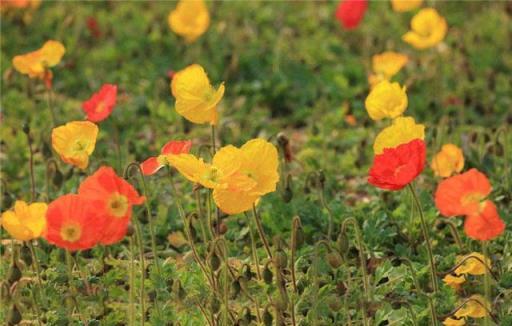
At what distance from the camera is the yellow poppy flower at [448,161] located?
4.20 metres

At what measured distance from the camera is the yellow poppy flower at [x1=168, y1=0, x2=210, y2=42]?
5.54 m

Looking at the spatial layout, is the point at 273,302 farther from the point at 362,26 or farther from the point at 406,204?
the point at 362,26

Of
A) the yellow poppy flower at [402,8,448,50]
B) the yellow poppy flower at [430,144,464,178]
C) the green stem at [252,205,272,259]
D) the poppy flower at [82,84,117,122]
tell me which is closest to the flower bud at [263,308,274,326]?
the green stem at [252,205,272,259]

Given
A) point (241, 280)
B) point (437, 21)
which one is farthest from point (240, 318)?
point (437, 21)

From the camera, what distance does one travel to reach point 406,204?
14.0ft

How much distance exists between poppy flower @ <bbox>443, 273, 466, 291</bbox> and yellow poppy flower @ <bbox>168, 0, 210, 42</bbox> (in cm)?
215

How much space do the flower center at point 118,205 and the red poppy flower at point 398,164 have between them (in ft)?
2.07

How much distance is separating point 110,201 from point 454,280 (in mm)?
1089

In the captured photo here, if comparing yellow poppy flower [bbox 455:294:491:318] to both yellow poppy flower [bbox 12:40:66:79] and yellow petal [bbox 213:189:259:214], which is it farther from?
yellow poppy flower [bbox 12:40:66:79]

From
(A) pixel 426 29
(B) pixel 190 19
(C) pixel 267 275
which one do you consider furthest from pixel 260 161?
(B) pixel 190 19

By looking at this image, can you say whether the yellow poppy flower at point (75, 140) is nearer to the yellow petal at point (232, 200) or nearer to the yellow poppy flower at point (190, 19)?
the yellow petal at point (232, 200)

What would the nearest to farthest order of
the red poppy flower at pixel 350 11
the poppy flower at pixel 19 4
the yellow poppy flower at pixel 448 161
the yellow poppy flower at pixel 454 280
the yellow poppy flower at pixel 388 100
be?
the yellow poppy flower at pixel 454 280
the yellow poppy flower at pixel 388 100
the yellow poppy flower at pixel 448 161
the red poppy flower at pixel 350 11
the poppy flower at pixel 19 4

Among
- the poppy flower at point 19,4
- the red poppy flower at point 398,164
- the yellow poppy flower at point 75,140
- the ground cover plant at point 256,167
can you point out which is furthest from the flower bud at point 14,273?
the poppy flower at point 19,4

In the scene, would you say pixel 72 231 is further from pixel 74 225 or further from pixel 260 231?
pixel 260 231
